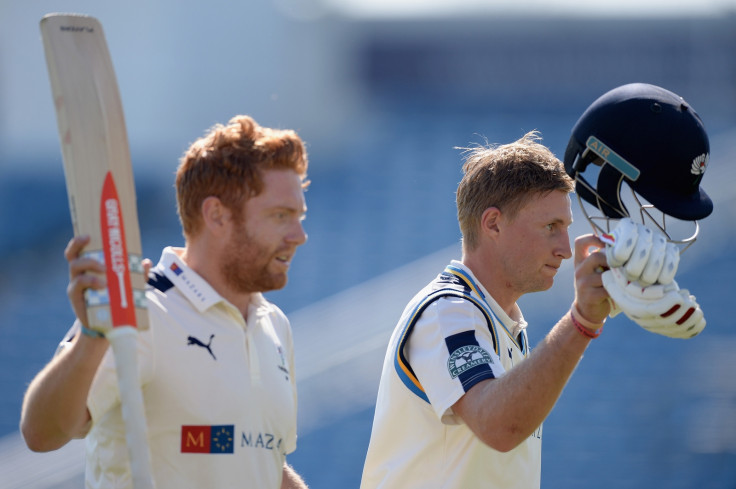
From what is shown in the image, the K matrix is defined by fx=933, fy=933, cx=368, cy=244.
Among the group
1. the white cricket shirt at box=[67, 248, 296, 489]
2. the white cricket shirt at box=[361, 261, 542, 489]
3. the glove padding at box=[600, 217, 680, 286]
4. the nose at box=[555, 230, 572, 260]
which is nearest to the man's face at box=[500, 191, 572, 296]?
the nose at box=[555, 230, 572, 260]

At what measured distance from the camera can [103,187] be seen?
177 centimetres

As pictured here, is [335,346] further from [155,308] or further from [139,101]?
[155,308]

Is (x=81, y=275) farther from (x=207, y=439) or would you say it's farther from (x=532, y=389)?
(x=532, y=389)

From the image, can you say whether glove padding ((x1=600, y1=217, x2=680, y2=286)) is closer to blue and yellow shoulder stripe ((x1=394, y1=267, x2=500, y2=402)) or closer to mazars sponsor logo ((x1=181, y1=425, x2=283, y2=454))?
blue and yellow shoulder stripe ((x1=394, y1=267, x2=500, y2=402))

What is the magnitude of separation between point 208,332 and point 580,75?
8.09 m

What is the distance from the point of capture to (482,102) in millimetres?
9688

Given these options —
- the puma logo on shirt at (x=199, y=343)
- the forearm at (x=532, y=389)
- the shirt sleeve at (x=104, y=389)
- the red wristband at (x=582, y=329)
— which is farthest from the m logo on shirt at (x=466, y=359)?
the shirt sleeve at (x=104, y=389)

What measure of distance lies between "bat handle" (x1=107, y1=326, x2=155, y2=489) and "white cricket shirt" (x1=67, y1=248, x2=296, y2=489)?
296 mm

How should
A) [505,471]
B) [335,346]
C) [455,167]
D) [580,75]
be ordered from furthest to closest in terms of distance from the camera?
[580,75]
[455,167]
[335,346]
[505,471]

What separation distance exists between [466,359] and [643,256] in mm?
526

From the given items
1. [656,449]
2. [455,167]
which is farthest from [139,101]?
[656,449]

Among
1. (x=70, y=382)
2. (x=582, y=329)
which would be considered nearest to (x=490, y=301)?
(x=582, y=329)

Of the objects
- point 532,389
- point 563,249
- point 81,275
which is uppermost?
point 81,275

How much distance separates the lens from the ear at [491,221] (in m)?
2.55
